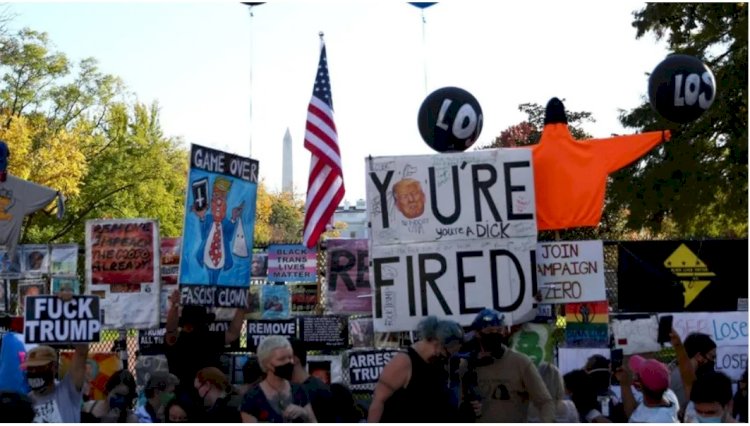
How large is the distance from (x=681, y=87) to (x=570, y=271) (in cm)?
181

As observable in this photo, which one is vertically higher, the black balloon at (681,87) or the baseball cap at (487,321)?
the black balloon at (681,87)

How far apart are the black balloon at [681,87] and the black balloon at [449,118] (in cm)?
154

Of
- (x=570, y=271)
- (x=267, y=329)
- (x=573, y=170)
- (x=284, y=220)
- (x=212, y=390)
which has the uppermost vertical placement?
(x=284, y=220)

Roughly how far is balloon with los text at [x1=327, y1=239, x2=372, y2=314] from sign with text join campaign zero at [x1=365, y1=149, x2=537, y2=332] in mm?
1963

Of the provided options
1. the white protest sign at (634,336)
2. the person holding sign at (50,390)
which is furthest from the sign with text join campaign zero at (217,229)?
the white protest sign at (634,336)

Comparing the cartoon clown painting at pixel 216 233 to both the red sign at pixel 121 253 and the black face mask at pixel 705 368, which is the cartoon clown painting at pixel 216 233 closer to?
the red sign at pixel 121 253

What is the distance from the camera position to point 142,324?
11.7 meters

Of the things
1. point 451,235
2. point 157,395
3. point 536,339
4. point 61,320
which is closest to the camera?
point 157,395

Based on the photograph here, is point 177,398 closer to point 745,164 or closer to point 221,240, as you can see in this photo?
point 221,240

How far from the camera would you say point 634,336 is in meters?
11.0

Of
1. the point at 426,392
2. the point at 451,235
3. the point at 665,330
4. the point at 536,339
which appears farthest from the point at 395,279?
the point at 426,392

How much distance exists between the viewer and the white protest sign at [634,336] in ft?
36.0

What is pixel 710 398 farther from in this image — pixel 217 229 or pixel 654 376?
pixel 217 229

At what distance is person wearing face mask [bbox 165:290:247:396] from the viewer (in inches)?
377
